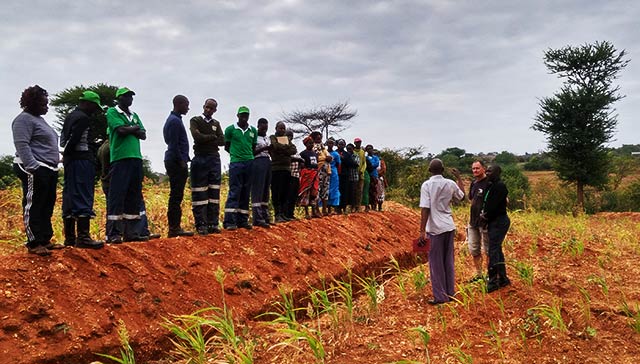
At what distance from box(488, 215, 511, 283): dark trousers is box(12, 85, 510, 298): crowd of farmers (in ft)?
0.04

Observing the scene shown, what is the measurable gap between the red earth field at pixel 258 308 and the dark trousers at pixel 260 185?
592 millimetres

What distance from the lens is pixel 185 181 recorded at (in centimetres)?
614

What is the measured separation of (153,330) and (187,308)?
19.4 inches

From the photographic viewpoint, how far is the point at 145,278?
4.89m

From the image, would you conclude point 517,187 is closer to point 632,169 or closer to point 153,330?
point 632,169

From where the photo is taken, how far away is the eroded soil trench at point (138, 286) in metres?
3.87

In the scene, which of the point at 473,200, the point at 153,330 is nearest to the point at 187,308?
the point at 153,330

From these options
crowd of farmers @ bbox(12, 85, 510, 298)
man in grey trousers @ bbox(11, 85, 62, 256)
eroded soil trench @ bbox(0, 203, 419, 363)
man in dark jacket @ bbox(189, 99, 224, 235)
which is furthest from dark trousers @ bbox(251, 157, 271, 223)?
man in grey trousers @ bbox(11, 85, 62, 256)

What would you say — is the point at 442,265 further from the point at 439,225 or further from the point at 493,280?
the point at 493,280

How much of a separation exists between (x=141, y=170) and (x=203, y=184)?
3.12ft

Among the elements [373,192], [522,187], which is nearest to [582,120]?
[522,187]

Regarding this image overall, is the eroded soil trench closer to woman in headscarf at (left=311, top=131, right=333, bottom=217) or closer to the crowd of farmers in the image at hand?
the crowd of farmers

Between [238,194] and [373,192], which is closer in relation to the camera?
[238,194]

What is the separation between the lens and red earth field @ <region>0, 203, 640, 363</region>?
383 cm
